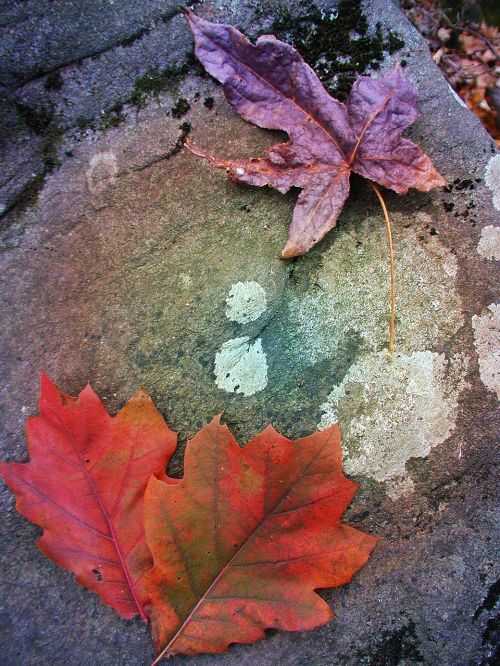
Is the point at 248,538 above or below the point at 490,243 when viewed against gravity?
below

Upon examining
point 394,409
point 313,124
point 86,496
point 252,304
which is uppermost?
point 313,124

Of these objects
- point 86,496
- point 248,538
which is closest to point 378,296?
point 248,538

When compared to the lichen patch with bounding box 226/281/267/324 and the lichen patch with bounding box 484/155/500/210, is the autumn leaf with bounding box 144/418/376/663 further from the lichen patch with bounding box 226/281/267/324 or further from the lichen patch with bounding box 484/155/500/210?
the lichen patch with bounding box 484/155/500/210

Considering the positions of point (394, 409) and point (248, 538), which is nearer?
point (248, 538)

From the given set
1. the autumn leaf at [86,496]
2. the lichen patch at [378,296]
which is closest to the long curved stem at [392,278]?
the lichen patch at [378,296]

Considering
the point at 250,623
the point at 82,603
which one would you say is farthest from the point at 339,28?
the point at 82,603

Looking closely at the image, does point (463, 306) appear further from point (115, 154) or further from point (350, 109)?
point (115, 154)

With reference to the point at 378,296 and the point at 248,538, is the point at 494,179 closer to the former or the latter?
the point at 378,296
